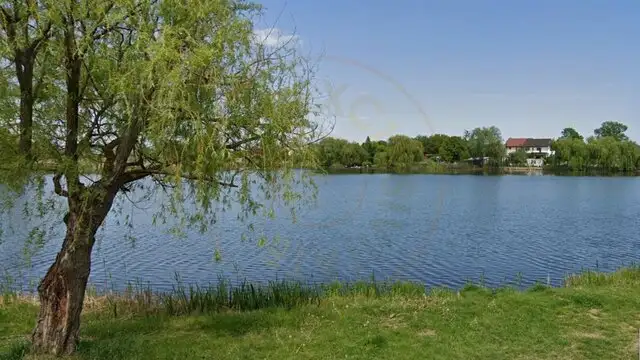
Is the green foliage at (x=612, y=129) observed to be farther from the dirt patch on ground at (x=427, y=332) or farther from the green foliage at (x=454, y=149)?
the dirt patch on ground at (x=427, y=332)

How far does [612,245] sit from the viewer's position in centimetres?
2445

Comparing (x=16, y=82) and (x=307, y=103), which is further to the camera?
(x=16, y=82)

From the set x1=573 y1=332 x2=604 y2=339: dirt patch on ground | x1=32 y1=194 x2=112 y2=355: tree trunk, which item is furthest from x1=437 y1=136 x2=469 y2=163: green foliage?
x1=32 y1=194 x2=112 y2=355: tree trunk

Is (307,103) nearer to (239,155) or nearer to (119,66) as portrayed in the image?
(239,155)

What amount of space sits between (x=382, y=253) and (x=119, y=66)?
16.7m

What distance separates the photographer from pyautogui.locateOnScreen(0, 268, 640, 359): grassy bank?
7.22 m

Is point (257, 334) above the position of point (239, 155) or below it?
below

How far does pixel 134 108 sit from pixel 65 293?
101 inches

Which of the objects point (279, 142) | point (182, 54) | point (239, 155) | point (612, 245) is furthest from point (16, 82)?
point (612, 245)

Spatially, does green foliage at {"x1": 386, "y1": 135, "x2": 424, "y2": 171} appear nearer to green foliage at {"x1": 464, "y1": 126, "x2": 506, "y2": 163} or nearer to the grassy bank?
the grassy bank

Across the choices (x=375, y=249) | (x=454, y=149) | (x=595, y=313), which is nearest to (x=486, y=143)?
(x=454, y=149)

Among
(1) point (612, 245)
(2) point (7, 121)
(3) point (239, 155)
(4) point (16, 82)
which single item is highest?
(4) point (16, 82)

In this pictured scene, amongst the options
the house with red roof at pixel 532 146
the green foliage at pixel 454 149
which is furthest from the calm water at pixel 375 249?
the house with red roof at pixel 532 146

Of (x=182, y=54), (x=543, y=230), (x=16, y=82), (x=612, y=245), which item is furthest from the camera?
(x=543, y=230)
